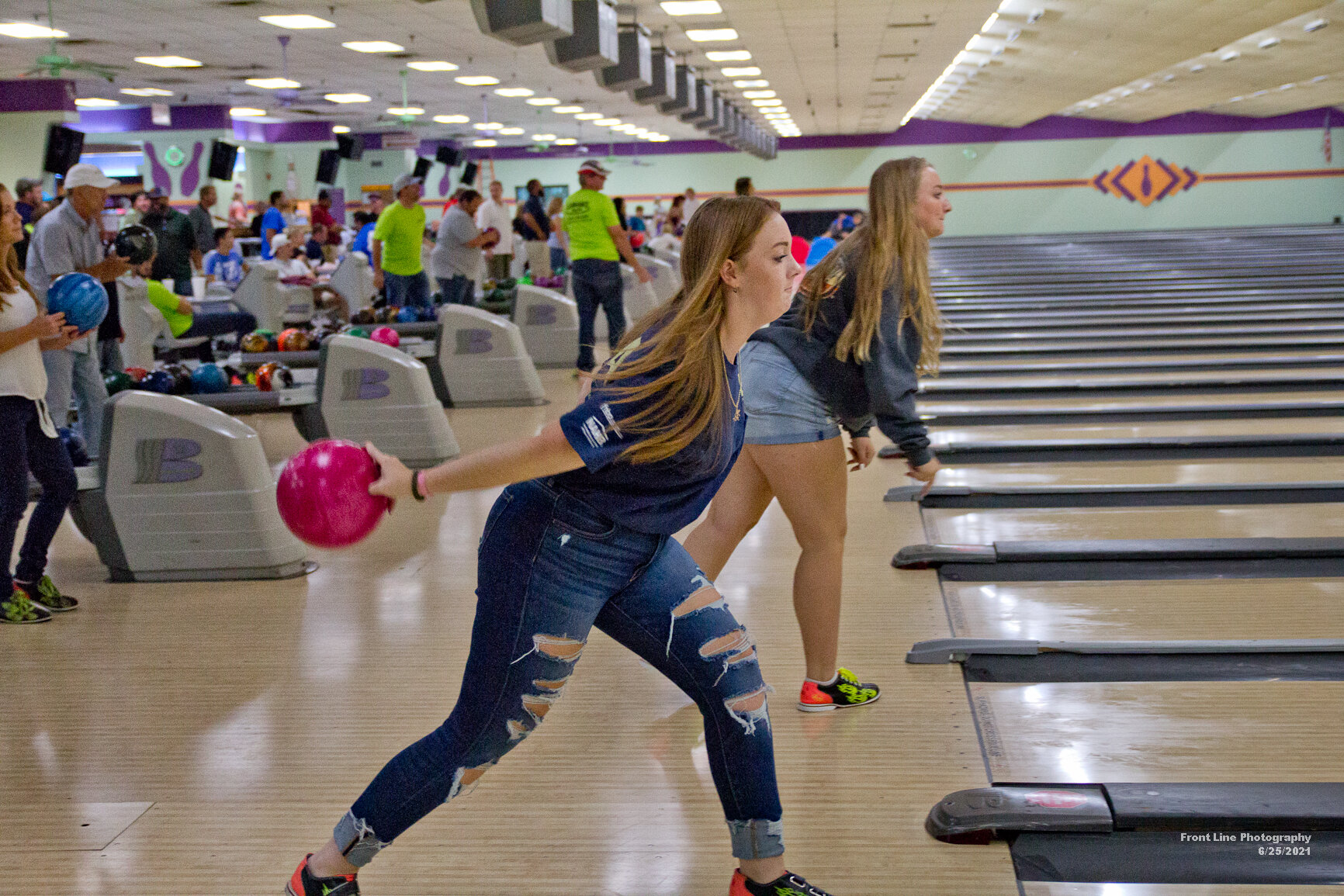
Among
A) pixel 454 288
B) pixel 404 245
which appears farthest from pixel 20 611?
pixel 454 288

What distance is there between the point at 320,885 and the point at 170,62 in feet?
48.3

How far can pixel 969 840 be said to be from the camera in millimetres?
2150

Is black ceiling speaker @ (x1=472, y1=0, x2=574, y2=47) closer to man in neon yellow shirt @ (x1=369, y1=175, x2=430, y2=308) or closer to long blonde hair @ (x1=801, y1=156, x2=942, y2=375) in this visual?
man in neon yellow shirt @ (x1=369, y1=175, x2=430, y2=308)

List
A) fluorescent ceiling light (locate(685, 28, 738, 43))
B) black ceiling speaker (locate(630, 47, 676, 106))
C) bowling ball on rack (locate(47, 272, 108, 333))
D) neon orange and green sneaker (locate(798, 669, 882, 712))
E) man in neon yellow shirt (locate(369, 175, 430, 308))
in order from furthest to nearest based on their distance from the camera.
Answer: fluorescent ceiling light (locate(685, 28, 738, 43)), black ceiling speaker (locate(630, 47, 676, 106)), man in neon yellow shirt (locate(369, 175, 430, 308)), bowling ball on rack (locate(47, 272, 108, 333)), neon orange and green sneaker (locate(798, 669, 882, 712))

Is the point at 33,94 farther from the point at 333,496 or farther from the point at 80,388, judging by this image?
the point at 333,496

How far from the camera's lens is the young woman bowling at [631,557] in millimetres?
1622

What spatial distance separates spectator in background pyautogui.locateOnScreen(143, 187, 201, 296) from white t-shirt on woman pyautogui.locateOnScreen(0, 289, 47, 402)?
5748 millimetres

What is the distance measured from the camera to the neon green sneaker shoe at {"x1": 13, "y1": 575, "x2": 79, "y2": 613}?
365 centimetres

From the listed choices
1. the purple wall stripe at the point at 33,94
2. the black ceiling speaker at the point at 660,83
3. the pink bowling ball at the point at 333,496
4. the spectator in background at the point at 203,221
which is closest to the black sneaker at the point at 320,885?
the pink bowling ball at the point at 333,496

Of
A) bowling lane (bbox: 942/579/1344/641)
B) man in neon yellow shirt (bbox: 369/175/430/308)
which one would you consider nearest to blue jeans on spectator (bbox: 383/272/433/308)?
man in neon yellow shirt (bbox: 369/175/430/308)

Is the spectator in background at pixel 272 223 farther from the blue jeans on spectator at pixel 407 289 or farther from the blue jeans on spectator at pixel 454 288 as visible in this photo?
the blue jeans on spectator at pixel 407 289

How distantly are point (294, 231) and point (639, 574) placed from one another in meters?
11.6

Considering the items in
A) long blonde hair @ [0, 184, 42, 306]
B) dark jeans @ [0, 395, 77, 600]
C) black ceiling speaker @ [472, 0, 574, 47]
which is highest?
black ceiling speaker @ [472, 0, 574, 47]

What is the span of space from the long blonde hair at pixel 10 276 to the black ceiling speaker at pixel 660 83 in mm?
8516
